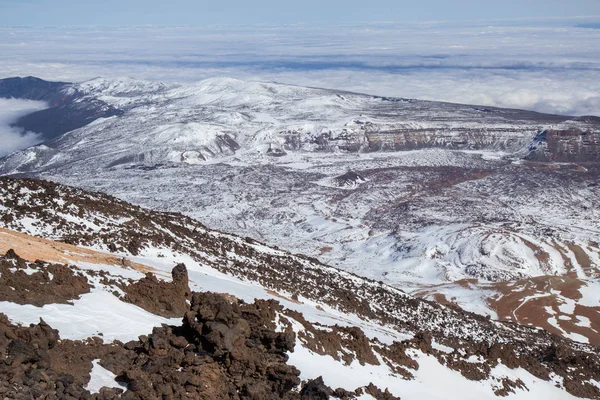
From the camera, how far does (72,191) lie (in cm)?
3778

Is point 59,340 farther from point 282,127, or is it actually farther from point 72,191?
point 282,127

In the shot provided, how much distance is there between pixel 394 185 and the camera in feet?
381

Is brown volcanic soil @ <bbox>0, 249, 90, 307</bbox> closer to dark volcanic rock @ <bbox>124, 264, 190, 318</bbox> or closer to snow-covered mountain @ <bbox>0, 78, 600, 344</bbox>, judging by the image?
dark volcanic rock @ <bbox>124, 264, 190, 318</bbox>

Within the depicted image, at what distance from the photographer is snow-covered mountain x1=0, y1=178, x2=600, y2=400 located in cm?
1214

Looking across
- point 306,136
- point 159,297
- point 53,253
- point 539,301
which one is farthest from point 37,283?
point 306,136

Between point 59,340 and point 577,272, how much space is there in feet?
219

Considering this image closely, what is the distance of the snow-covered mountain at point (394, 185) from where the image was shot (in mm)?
68875

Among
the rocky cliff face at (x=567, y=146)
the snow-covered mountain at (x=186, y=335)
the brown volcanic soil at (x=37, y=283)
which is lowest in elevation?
the rocky cliff face at (x=567, y=146)

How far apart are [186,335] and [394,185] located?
341 ft

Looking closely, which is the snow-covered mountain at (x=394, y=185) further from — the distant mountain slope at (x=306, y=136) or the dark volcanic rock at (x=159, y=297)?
the dark volcanic rock at (x=159, y=297)

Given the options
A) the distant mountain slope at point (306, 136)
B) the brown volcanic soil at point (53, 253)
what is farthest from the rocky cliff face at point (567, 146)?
the brown volcanic soil at point (53, 253)

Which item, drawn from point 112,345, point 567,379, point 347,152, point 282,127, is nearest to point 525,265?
point 567,379

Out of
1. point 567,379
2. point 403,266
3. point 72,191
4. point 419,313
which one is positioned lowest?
point 403,266

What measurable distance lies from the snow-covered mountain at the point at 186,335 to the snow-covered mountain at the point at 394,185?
3008 cm
